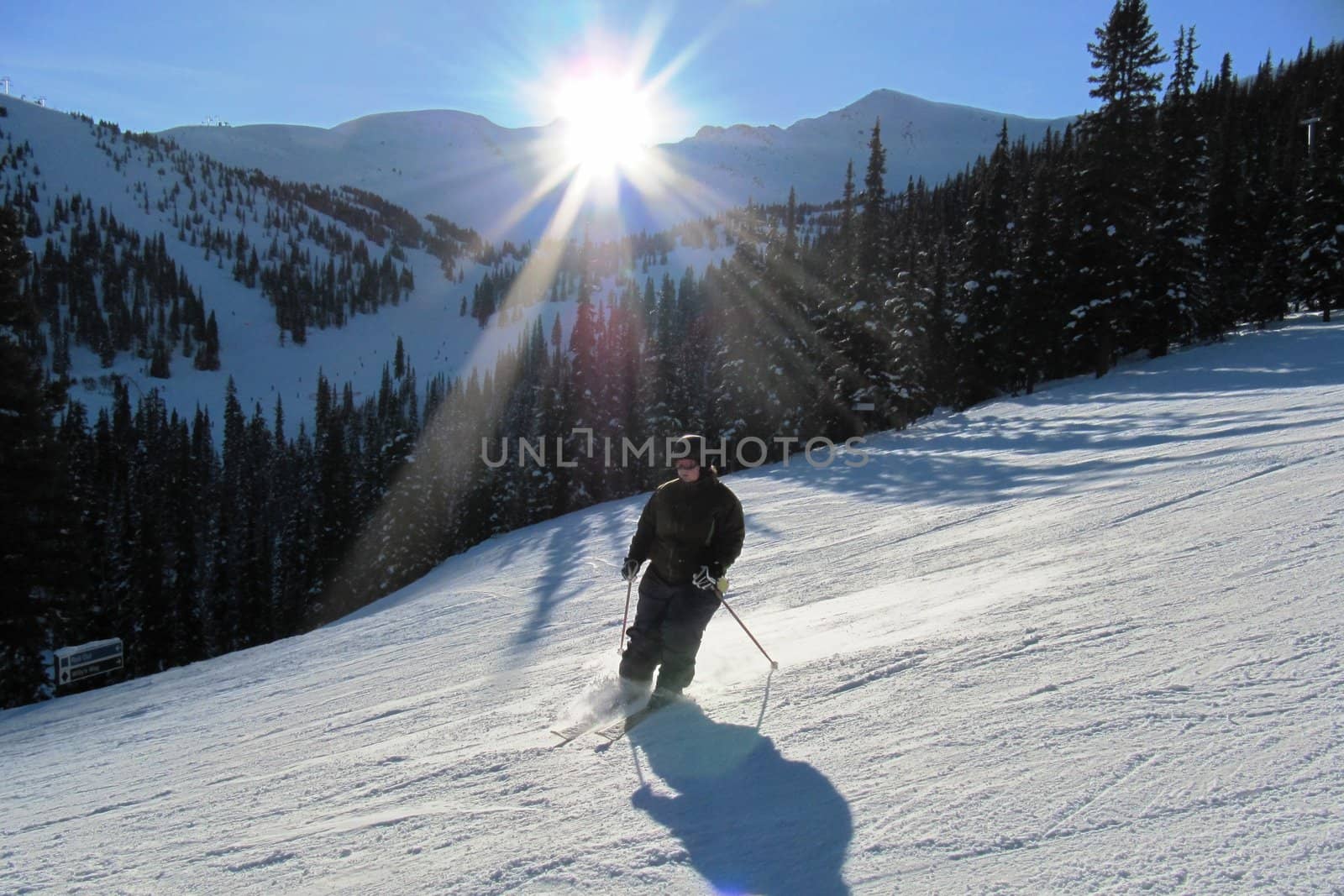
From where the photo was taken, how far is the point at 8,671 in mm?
Answer: 14711

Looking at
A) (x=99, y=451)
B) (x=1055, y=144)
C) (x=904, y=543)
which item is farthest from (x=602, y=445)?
Result: (x=1055, y=144)

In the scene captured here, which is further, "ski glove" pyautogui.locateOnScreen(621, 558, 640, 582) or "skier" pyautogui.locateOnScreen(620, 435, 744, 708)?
"ski glove" pyautogui.locateOnScreen(621, 558, 640, 582)

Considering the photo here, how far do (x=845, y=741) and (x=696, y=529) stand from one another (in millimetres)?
1698

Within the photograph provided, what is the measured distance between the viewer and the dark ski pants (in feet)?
16.5

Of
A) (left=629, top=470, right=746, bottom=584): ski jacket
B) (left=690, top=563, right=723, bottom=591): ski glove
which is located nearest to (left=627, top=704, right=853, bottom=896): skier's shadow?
(left=690, top=563, right=723, bottom=591): ski glove

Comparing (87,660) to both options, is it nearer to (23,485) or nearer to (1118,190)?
(23,485)

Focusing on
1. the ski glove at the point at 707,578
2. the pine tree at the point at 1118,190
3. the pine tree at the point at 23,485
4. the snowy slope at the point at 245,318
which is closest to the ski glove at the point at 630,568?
the ski glove at the point at 707,578

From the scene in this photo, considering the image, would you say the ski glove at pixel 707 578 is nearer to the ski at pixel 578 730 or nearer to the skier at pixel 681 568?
the skier at pixel 681 568

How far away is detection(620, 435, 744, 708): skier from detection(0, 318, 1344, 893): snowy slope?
41 cm

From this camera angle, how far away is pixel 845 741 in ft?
12.8

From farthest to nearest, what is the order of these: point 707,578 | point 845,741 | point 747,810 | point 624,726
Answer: point 707,578, point 624,726, point 845,741, point 747,810

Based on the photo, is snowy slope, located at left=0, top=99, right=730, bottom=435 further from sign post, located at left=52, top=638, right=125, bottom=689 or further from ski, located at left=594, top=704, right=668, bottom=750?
ski, located at left=594, top=704, right=668, bottom=750
